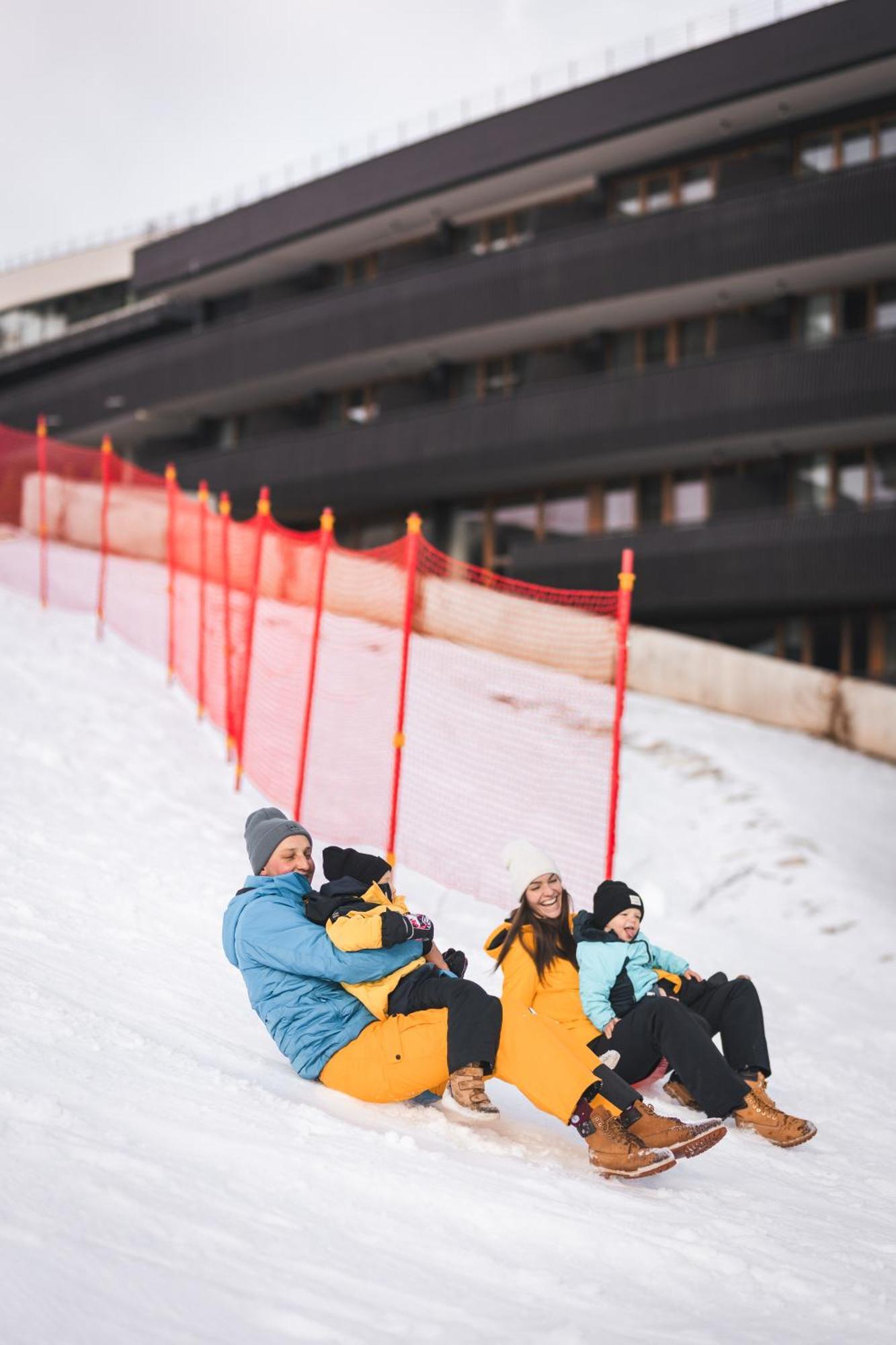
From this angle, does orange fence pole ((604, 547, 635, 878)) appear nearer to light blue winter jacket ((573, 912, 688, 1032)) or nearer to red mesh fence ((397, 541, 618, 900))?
red mesh fence ((397, 541, 618, 900))

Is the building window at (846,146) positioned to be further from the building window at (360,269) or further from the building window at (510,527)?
the building window at (360,269)

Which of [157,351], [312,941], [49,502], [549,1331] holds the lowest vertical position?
[549,1331]

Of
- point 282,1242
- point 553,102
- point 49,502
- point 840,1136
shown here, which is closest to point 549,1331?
point 282,1242

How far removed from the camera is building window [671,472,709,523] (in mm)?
24625

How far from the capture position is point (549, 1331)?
3.01 metres

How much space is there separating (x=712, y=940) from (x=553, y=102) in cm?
1978

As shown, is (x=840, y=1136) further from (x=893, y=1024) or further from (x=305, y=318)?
(x=305, y=318)

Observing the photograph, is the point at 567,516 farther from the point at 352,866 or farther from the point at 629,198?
the point at 352,866

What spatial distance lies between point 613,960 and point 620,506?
20.9 metres

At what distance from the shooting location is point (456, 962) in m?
5.13

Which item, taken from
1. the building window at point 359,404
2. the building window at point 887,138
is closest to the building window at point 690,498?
the building window at point 887,138

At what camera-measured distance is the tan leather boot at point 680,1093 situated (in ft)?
19.0

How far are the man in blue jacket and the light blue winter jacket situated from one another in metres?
0.73

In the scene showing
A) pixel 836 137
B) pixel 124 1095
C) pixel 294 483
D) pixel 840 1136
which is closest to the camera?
pixel 124 1095
